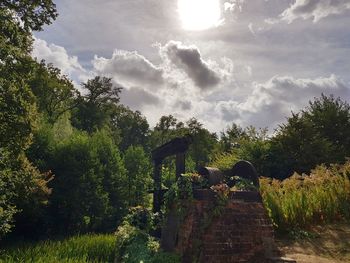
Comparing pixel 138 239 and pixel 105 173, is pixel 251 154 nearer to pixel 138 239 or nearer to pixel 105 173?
pixel 138 239

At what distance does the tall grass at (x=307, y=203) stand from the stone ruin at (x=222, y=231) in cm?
216

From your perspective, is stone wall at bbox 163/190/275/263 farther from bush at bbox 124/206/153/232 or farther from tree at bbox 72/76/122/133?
tree at bbox 72/76/122/133

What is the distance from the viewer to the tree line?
12578mm

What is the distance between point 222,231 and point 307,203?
406cm

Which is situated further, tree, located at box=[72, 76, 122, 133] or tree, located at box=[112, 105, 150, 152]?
tree, located at box=[112, 105, 150, 152]

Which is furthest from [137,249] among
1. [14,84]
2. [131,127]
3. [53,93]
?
[131,127]

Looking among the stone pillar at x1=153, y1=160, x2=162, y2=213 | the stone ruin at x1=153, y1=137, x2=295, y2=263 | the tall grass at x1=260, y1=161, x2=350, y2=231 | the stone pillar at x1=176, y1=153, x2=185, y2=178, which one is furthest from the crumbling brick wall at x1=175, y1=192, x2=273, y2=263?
the stone pillar at x1=153, y1=160, x2=162, y2=213

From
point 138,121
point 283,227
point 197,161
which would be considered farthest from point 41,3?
point 138,121

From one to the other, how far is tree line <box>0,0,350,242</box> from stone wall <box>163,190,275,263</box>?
9.71 ft

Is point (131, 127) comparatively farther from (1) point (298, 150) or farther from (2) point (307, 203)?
(2) point (307, 203)

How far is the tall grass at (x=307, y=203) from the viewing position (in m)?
9.82

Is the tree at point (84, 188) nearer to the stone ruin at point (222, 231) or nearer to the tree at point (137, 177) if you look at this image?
the tree at point (137, 177)

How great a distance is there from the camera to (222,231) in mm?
7090

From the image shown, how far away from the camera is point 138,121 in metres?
61.4
